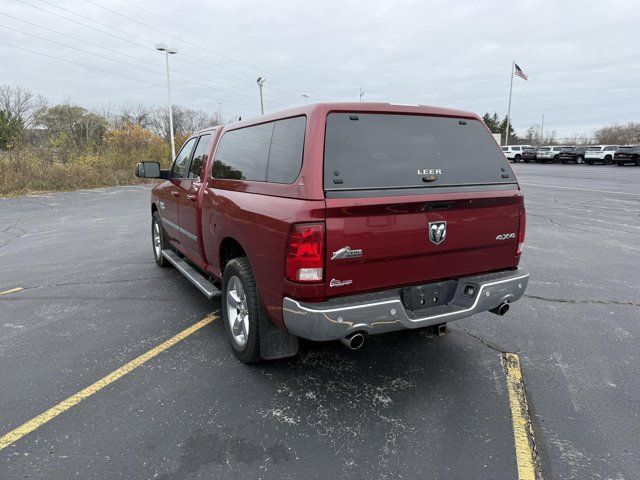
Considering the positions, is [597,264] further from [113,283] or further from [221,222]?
[113,283]

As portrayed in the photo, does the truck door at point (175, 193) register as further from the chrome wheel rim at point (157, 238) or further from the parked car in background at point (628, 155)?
the parked car in background at point (628, 155)

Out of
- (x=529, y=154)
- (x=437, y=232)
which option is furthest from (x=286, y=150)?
(x=529, y=154)

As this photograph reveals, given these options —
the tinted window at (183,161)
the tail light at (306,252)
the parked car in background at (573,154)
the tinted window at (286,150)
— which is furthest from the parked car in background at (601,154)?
the tail light at (306,252)

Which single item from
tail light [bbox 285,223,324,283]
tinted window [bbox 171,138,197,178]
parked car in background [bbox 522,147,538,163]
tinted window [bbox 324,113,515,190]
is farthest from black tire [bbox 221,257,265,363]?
parked car in background [bbox 522,147,538,163]

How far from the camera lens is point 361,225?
2.68m

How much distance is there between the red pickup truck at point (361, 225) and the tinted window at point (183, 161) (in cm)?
151

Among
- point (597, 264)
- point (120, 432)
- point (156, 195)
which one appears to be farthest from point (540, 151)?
point (120, 432)

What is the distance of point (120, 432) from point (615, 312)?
4.74 m

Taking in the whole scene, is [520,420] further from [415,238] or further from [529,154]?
[529,154]

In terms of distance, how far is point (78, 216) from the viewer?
39.5 ft

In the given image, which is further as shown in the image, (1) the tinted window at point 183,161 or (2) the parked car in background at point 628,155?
(2) the parked car in background at point 628,155

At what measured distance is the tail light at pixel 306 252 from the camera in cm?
260

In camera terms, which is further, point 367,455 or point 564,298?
point 564,298

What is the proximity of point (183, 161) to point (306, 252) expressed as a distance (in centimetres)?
327
